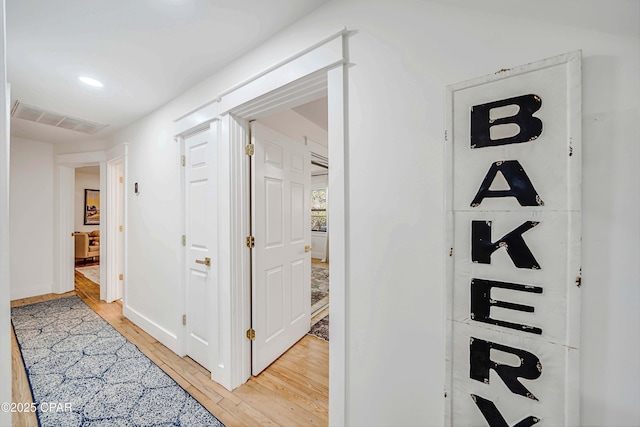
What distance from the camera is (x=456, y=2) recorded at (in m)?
0.92

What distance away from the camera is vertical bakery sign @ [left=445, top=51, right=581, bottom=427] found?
0.75 metres

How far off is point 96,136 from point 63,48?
228cm

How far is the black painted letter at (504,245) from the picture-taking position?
0.80 meters

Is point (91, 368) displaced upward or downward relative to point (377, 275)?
downward

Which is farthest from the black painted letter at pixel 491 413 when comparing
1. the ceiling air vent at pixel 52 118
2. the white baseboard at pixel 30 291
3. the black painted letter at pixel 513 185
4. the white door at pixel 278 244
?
the white baseboard at pixel 30 291

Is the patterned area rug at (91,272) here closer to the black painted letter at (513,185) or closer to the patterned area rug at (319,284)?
the patterned area rug at (319,284)

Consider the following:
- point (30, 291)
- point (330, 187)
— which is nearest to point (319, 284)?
point (330, 187)

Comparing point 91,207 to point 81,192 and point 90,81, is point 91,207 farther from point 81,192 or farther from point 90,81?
point 90,81

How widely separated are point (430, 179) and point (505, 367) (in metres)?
0.70

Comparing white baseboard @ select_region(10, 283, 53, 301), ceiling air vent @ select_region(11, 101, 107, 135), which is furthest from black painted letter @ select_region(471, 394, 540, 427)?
white baseboard @ select_region(10, 283, 53, 301)

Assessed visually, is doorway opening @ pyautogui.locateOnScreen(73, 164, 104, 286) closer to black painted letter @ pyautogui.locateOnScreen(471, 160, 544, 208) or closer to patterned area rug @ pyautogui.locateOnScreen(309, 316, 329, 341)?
patterned area rug @ pyautogui.locateOnScreen(309, 316, 329, 341)

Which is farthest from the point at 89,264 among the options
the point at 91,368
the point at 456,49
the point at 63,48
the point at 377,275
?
the point at 456,49

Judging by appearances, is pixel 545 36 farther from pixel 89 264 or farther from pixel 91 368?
pixel 89 264

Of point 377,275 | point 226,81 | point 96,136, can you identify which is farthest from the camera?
point 96,136
